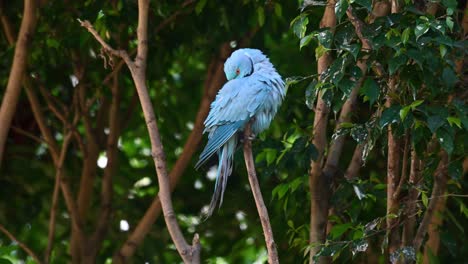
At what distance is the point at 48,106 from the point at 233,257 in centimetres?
174

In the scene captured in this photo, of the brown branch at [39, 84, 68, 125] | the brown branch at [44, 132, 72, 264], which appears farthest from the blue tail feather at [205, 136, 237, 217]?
the brown branch at [39, 84, 68, 125]

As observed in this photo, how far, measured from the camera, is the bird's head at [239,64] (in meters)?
4.81

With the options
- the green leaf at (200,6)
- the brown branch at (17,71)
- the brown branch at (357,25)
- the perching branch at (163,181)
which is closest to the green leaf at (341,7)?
the brown branch at (357,25)

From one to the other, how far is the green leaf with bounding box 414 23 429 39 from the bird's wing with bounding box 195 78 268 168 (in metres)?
0.88

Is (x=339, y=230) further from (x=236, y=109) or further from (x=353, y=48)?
(x=353, y=48)

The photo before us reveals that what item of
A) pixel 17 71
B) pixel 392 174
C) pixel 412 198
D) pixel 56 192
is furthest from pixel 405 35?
pixel 56 192

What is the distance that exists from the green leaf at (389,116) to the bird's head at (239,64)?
0.75m

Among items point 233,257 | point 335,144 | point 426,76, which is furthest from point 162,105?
point 426,76

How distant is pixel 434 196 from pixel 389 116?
920 mm


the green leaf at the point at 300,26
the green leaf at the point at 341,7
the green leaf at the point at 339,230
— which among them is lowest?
the green leaf at the point at 339,230

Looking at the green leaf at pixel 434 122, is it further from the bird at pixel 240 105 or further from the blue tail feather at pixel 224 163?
the blue tail feather at pixel 224 163

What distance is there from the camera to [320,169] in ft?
18.8

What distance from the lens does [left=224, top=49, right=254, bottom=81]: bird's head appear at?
15.8ft

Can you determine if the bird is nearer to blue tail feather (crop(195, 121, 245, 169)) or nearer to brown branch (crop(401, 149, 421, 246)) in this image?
blue tail feather (crop(195, 121, 245, 169))
